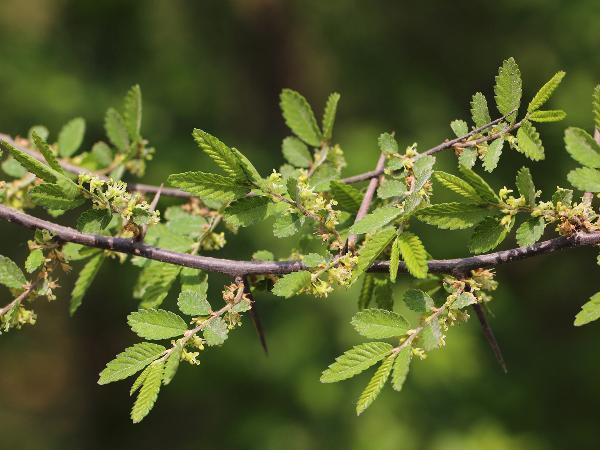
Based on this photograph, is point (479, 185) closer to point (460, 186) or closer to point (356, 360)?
point (460, 186)

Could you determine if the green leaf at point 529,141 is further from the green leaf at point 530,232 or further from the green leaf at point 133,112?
the green leaf at point 133,112

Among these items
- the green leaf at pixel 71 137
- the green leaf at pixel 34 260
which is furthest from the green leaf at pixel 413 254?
the green leaf at pixel 71 137

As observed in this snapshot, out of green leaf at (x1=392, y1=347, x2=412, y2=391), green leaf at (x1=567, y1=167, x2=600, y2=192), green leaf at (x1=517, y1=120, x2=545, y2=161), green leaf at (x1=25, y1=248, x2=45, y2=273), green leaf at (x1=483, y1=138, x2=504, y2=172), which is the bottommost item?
green leaf at (x1=392, y1=347, x2=412, y2=391)

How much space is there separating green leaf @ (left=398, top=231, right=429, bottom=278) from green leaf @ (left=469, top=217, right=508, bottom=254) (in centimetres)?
13

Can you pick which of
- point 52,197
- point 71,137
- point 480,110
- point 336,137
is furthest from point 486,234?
point 336,137

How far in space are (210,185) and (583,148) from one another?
0.67m

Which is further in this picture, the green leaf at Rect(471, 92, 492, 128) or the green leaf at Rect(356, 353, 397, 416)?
the green leaf at Rect(471, 92, 492, 128)

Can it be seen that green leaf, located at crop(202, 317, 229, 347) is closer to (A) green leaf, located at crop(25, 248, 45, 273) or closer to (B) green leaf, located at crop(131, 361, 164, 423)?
(B) green leaf, located at crop(131, 361, 164, 423)

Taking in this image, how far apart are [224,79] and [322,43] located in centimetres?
126

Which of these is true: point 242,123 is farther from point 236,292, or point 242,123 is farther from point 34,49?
point 236,292

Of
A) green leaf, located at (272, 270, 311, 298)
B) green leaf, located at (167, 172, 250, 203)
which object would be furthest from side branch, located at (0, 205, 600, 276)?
green leaf, located at (167, 172, 250, 203)

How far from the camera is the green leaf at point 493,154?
54.7 inches

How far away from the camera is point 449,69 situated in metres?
7.25

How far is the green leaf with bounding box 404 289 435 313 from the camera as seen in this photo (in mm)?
1307
